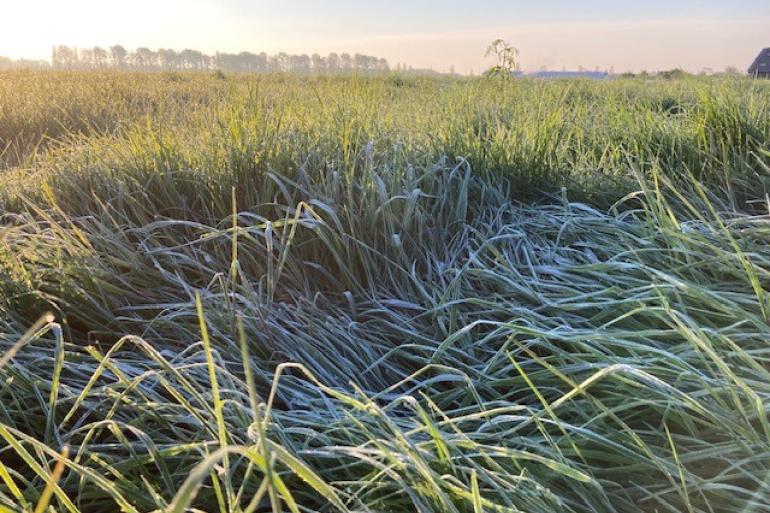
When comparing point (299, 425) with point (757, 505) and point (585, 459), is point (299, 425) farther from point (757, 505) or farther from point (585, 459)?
point (757, 505)

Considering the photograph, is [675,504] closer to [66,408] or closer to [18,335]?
[66,408]

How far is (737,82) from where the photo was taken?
3.09 meters

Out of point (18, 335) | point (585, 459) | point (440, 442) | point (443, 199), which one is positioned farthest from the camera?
point (443, 199)

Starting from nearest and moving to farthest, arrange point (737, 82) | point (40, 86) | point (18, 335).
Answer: point (18, 335) < point (737, 82) < point (40, 86)

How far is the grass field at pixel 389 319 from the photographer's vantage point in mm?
743

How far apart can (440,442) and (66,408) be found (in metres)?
0.62

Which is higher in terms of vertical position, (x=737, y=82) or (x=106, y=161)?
(x=737, y=82)

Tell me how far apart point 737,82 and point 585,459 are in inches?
121

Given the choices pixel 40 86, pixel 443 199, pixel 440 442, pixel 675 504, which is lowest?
pixel 675 504

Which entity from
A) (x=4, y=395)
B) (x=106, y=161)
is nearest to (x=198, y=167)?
(x=106, y=161)

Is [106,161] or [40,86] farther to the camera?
[40,86]

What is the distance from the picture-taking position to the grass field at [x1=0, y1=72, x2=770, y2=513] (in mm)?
743

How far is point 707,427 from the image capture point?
877 millimetres

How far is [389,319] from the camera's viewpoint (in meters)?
1.29
